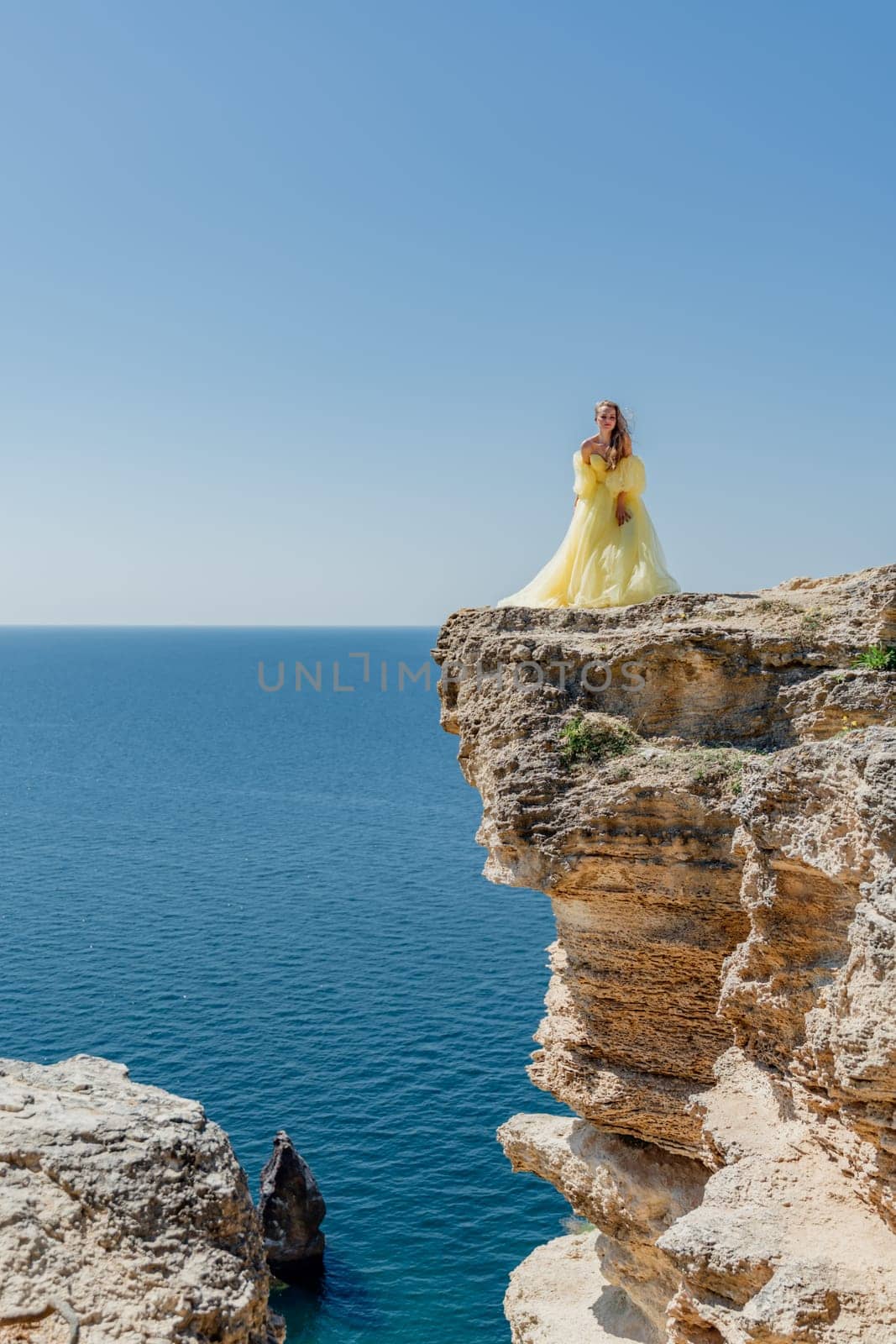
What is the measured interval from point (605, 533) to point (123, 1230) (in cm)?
1583

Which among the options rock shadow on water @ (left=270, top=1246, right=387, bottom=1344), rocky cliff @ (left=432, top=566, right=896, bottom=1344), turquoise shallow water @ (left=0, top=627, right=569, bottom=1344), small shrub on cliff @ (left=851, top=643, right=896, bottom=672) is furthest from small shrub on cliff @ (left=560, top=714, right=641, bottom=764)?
rock shadow on water @ (left=270, top=1246, right=387, bottom=1344)

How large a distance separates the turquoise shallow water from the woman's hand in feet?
69.1

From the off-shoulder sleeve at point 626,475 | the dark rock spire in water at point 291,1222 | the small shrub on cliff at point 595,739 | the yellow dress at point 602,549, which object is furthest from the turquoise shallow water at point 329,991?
the off-shoulder sleeve at point 626,475

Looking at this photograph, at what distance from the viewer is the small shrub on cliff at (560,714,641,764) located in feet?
61.6

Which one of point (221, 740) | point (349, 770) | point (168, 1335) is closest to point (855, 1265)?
point (168, 1335)

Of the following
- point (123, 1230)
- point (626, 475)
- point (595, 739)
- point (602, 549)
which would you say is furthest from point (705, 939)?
point (123, 1230)

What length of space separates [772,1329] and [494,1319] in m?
18.2

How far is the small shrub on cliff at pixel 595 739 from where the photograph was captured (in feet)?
61.6

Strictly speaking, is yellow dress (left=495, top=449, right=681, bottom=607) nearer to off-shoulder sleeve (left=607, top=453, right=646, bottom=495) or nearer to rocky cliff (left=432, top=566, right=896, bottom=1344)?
off-shoulder sleeve (left=607, top=453, right=646, bottom=495)

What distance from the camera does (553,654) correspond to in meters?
19.4

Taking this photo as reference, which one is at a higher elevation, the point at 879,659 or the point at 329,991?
the point at 879,659

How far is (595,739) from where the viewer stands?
18891 mm

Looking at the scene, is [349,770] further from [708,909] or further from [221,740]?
[708,909]

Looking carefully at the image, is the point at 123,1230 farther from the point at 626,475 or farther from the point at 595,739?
the point at 626,475
